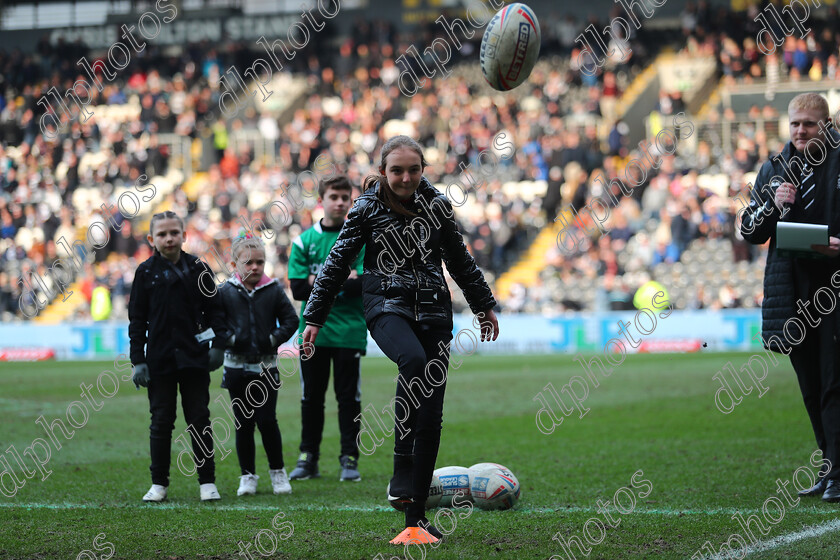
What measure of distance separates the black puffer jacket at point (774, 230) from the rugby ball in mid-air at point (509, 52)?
5.91 ft

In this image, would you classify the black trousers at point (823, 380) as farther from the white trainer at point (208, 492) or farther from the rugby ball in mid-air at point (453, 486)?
the white trainer at point (208, 492)

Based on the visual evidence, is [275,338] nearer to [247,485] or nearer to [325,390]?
A: [325,390]

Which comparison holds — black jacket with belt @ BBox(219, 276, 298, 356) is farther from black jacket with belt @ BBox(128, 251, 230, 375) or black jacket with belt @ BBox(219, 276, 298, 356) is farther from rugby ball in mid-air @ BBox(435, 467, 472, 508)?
rugby ball in mid-air @ BBox(435, 467, 472, 508)

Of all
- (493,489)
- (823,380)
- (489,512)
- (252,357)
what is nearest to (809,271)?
(823,380)

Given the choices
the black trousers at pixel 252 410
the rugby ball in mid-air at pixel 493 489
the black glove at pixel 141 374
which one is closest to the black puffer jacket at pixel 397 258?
the rugby ball in mid-air at pixel 493 489

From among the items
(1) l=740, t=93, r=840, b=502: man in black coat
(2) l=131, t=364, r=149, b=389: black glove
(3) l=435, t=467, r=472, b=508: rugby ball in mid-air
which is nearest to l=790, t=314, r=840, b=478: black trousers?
(1) l=740, t=93, r=840, b=502: man in black coat

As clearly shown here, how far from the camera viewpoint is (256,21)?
41.5 meters

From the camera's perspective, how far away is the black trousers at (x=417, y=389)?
525 centimetres

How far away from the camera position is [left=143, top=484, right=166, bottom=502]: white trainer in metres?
7.07

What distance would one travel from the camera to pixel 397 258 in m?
5.55

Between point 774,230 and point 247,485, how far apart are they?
→ 4065 millimetres

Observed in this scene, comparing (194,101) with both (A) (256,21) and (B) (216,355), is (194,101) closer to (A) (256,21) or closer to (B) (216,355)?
(A) (256,21)

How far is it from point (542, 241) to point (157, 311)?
2218 cm

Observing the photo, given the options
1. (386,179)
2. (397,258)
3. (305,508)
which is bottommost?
(305,508)
